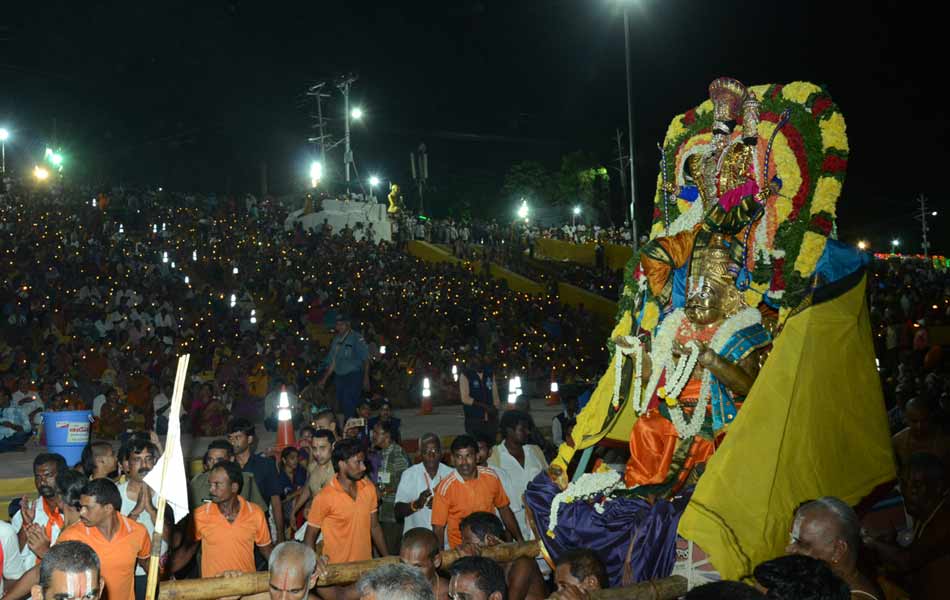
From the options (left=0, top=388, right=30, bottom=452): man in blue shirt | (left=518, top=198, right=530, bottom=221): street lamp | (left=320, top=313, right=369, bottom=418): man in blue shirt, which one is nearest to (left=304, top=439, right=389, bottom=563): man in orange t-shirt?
(left=320, top=313, right=369, bottom=418): man in blue shirt

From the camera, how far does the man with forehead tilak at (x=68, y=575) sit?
4391 millimetres

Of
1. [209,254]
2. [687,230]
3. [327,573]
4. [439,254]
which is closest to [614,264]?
[439,254]

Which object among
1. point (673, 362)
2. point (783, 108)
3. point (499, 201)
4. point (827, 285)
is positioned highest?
point (499, 201)

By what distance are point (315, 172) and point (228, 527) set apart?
4479cm

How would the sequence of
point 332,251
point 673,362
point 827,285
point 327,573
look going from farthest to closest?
point 332,251 → point 673,362 → point 827,285 → point 327,573

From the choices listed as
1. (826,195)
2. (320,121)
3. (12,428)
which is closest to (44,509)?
(826,195)

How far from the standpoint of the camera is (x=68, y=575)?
4.39 meters

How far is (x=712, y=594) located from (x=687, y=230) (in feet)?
17.1

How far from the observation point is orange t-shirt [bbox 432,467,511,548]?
25.2ft

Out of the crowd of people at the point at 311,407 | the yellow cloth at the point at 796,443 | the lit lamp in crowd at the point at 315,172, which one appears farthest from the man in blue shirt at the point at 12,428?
the lit lamp in crowd at the point at 315,172

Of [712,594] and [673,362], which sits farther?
[673,362]

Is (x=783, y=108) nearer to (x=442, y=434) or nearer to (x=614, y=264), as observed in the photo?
(x=442, y=434)

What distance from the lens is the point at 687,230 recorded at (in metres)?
8.18

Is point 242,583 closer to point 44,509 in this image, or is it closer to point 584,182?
point 44,509
